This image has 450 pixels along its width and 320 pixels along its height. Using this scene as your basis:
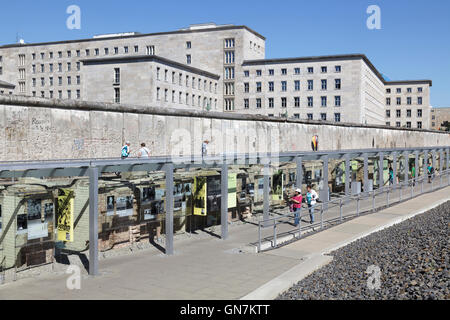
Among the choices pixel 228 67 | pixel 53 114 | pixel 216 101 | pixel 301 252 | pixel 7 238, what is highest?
pixel 228 67

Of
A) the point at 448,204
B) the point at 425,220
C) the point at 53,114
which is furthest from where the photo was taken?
the point at 448,204

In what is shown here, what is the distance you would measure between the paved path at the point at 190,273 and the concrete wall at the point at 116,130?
4.06 metres

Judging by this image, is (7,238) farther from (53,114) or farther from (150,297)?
(53,114)

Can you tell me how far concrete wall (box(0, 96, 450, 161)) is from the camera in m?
13.4

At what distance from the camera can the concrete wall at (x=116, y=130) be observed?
526 inches

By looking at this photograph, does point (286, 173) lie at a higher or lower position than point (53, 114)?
lower

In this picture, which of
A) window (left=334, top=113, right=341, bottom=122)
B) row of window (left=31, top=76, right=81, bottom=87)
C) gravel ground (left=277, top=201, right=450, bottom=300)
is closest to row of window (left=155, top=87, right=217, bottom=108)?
window (left=334, top=113, right=341, bottom=122)

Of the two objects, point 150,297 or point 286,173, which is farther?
point 286,173

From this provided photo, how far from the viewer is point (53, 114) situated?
46.3 ft

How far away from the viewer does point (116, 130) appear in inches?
627

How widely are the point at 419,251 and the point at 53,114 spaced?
10158 mm

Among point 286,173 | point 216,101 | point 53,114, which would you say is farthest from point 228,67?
point 53,114

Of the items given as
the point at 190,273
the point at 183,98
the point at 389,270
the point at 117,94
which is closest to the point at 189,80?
the point at 183,98

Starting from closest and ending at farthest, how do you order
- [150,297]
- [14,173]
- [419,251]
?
[150,297], [14,173], [419,251]
